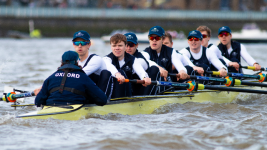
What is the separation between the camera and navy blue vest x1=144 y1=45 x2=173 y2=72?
7879mm

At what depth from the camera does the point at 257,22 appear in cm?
3981

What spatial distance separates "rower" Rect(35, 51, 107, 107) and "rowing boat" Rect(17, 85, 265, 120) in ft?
0.38

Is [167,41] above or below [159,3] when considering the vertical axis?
below

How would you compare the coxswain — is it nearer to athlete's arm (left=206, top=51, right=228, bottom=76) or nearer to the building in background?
athlete's arm (left=206, top=51, right=228, bottom=76)

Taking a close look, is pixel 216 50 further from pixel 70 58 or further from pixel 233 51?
pixel 70 58

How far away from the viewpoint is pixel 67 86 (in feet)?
17.4

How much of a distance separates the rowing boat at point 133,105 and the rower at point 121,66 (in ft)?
0.72

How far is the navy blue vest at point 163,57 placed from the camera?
7.88 metres

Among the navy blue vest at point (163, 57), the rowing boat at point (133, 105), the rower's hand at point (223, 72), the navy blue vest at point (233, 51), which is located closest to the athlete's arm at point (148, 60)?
the navy blue vest at point (163, 57)

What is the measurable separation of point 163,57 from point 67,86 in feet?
10.2

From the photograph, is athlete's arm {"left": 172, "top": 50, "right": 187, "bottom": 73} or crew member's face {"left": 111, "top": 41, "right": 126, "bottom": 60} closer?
crew member's face {"left": 111, "top": 41, "right": 126, "bottom": 60}

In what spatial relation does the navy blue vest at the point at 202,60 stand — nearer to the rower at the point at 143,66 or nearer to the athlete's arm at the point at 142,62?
the rower at the point at 143,66

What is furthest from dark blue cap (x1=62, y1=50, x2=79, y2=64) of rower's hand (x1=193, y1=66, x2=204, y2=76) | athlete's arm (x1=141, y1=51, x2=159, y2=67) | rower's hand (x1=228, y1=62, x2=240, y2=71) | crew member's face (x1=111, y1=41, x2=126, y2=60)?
→ rower's hand (x1=228, y1=62, x2=240, y2=71)

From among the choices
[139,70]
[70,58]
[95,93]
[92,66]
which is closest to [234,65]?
[139,70]
